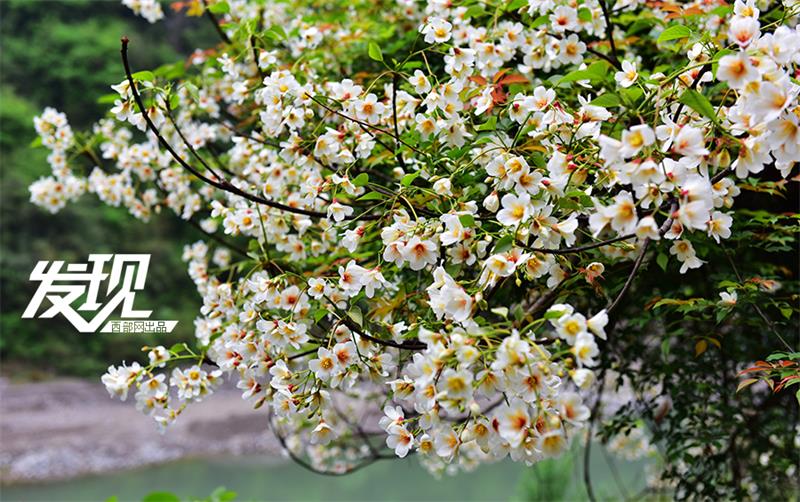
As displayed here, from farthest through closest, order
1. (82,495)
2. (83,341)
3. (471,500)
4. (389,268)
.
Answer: (83,341), (82,495), (471,500), (389,268)

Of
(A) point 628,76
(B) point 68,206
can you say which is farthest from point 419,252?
(B) point 68,206

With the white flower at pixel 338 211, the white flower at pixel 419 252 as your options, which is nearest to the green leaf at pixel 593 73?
the white flower at pixel 419 252

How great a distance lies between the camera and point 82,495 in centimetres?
670

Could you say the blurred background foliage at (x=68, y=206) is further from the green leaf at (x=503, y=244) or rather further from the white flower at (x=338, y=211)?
the green leaf at (x=503, y=244)

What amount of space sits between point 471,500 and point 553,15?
5.50 metres

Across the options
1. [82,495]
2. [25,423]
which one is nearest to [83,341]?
[25,423]

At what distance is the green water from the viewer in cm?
625

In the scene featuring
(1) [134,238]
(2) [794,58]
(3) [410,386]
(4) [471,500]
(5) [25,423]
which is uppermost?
(1) [134,238]

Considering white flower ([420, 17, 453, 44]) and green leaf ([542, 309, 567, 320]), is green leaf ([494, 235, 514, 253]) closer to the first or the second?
green leaf ([542, 309, 567, 320])

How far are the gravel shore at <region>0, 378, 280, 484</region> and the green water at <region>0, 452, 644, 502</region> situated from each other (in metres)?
0.25

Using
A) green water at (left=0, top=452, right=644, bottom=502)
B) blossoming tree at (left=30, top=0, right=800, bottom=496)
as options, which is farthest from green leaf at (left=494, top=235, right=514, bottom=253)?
green water at (left=0, top=452, right=644, bottom=502)

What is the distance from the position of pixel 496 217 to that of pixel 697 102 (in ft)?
1.01

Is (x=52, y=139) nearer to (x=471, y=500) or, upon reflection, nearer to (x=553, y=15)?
(x=553, y=15)

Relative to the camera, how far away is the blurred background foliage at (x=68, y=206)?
9.73m
